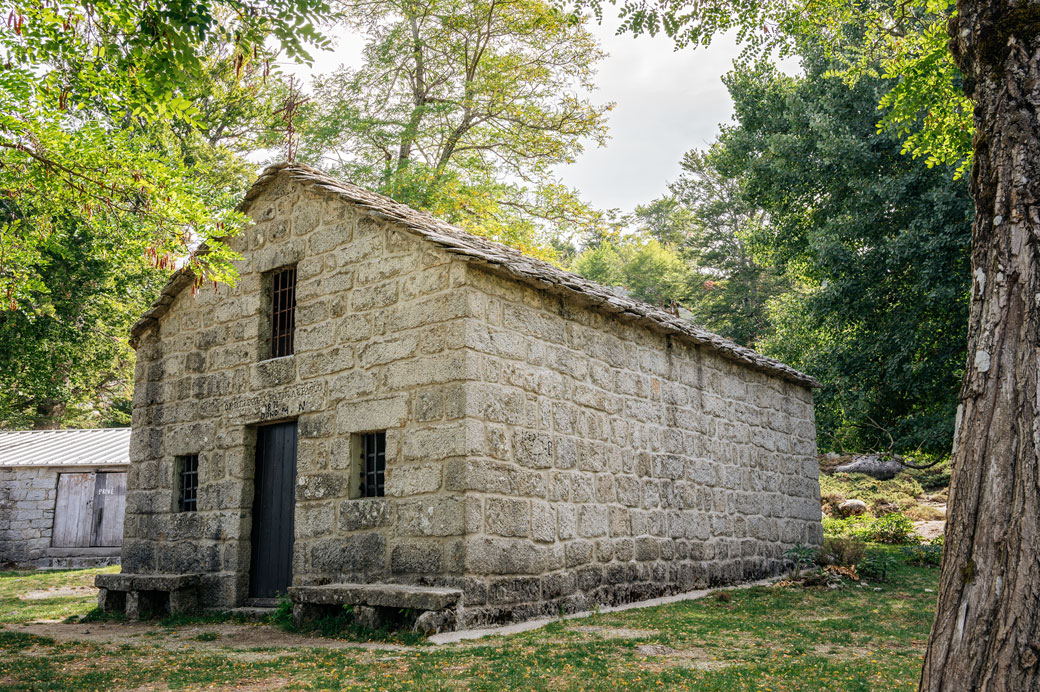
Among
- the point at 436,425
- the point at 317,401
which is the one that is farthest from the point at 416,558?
the point at 317,401

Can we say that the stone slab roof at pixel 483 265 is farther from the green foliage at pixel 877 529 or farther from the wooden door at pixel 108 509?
the wooden door at pixel 108 509

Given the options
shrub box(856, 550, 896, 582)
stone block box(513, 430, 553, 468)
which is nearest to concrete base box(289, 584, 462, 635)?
stone block box(513, 430, 553, 468)

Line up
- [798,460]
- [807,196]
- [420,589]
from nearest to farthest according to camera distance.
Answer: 1. [420,589]
2. [798,460]
3. [807,196]

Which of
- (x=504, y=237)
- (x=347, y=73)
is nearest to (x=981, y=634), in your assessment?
(x=504, y=237)

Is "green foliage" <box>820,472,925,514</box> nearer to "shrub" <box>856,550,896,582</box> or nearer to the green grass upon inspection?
"shrub" <box>856,550,896,582</box>

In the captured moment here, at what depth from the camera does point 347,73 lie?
1959 centimetres

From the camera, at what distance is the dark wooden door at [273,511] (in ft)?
27.8

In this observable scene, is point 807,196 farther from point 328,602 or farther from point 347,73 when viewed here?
point 328,602

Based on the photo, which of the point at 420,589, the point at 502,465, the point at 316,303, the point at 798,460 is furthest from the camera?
the point at 798,460

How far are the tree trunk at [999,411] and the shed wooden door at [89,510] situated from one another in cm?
1665

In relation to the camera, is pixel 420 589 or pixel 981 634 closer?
pixel 981 634

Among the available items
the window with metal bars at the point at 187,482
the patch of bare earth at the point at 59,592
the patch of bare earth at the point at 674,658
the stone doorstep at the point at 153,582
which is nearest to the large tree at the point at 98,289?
the window with metal bars at the point at 187,482

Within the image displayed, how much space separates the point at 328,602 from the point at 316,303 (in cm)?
316

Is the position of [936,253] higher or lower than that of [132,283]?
lower
